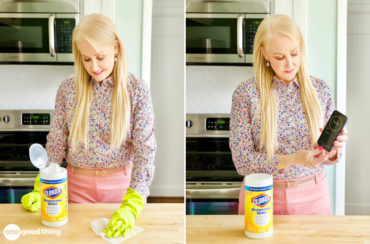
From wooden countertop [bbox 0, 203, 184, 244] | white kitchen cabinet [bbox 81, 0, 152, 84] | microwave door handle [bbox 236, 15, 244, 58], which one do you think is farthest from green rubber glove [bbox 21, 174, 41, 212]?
microwave door handle [bbox 236, 15, 244, 58]

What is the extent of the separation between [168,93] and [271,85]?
30 cm

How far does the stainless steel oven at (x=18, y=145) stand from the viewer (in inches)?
41.7

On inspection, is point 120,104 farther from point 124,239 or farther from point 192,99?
point 124,239

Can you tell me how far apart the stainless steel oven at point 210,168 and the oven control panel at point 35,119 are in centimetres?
42

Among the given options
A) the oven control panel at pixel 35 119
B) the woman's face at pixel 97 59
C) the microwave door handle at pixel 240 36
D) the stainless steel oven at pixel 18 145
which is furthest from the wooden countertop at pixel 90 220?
the microwave door handle at pixel 240 36

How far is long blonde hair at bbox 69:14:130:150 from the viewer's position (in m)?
1.01

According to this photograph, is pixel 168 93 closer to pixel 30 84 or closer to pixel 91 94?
pixel 91 94

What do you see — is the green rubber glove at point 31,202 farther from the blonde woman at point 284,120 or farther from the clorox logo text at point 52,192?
the blonde woman at point 284,120

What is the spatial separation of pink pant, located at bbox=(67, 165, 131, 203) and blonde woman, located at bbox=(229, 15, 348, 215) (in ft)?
1.10

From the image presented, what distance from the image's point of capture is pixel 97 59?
100cm

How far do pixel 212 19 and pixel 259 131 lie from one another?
1.16 feet

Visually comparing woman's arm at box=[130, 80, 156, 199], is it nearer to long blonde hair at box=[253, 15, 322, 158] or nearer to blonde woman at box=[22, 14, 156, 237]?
blonde woman at box=[22, 14, 156, 237]

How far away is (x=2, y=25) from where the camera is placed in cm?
106

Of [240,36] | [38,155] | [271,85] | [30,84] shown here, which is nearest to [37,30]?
[30,84]
